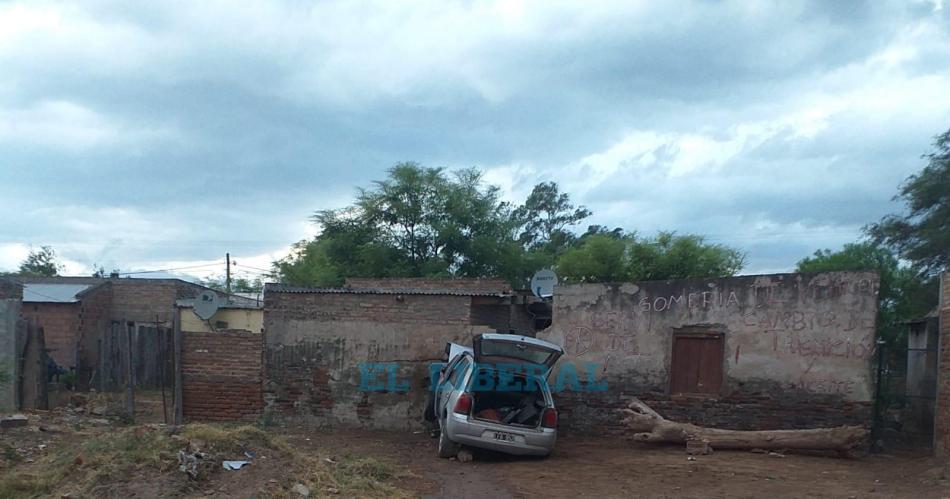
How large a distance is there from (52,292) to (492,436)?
20340mm

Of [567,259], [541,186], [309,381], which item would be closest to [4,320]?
[309,381]

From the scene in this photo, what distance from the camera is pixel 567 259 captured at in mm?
27188

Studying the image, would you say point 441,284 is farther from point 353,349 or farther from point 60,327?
point 60,327

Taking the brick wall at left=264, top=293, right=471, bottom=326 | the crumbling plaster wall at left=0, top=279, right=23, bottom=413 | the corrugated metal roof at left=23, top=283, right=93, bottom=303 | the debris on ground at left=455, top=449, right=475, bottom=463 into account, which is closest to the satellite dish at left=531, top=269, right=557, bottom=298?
the brick wall at left=264, top=293, right=471, bottom=326

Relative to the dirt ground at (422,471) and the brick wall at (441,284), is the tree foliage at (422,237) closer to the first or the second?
the brick wall at (441,284)

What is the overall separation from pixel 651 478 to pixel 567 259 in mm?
17581

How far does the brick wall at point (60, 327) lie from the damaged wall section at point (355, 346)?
13455 mm

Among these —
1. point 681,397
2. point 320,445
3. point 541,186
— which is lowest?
point 320,445

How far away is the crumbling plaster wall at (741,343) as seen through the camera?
11672 millimetres

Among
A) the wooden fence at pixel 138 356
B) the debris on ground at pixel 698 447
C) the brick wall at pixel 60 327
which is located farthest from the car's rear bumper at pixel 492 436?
the brick wall at pixel 60 327

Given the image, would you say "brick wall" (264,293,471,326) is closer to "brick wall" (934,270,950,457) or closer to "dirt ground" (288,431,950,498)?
"dirt ground" (288,431,950,498)

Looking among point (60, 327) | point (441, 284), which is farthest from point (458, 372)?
point (60, 327)

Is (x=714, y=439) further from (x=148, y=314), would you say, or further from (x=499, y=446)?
(x=148, y=314)

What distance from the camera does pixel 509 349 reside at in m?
10.9
